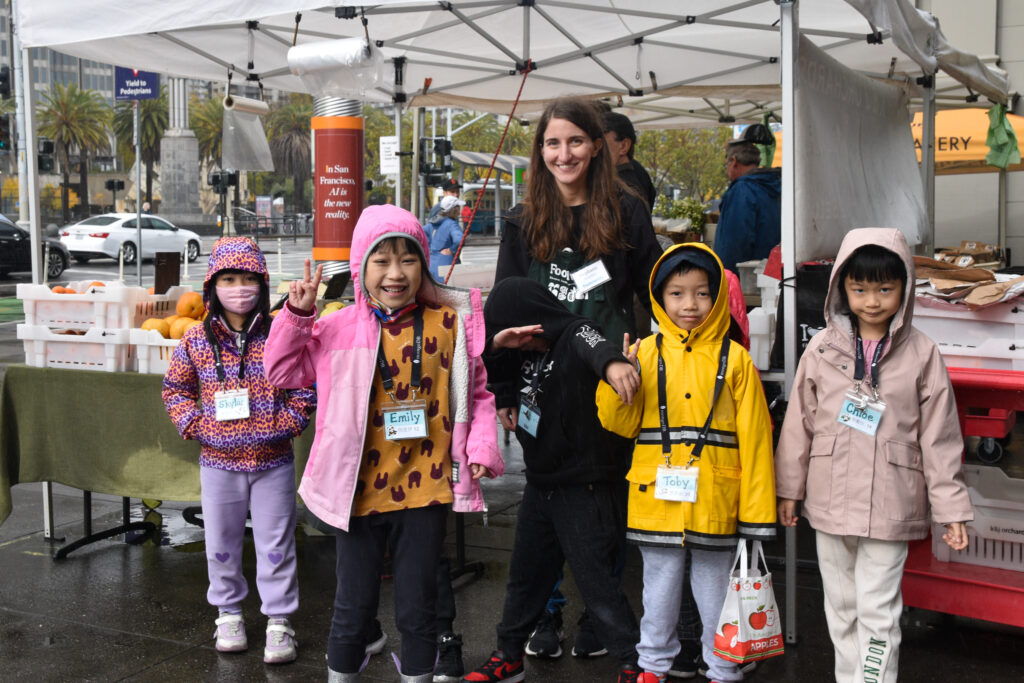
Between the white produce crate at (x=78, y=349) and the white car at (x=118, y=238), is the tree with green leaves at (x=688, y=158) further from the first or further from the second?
the white produce crate at (x=78, y=349)

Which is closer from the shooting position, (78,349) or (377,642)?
(377,642)

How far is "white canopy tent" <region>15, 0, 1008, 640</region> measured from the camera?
14.8ft

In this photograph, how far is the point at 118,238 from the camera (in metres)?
28.8

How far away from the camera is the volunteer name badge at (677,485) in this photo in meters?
2.94

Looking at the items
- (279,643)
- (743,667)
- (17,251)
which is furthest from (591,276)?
(17,251)

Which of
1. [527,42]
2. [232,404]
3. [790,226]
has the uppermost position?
[527,42]

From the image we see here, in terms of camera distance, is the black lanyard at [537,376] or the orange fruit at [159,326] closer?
the black lanyard at [537,376]

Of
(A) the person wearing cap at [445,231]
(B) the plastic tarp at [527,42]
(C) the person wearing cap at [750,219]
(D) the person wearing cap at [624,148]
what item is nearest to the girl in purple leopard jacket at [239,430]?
(B) the plastic tarp at [527,42]

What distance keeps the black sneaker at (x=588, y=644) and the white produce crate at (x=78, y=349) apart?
8.22 feet

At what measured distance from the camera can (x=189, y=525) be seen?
5469mm

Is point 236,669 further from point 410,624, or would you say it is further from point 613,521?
point 613,521

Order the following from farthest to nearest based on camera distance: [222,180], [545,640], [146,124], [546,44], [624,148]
→ [146,124] < [222,180] < [546,44] < [624,148] < [545,640]

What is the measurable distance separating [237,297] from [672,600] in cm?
194

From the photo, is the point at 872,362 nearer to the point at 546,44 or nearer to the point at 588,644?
the point at 588,644
